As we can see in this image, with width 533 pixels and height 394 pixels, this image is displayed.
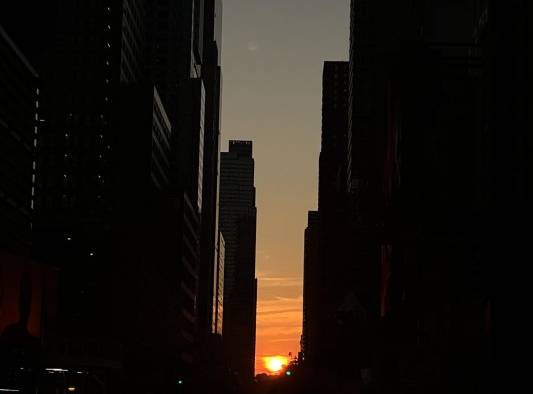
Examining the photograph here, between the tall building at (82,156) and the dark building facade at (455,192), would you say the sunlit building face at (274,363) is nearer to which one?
the dark building facade at (455,192)

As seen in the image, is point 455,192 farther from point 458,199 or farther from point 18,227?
point 18,227

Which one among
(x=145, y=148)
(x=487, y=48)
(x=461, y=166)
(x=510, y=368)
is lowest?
(x=510, y=368)

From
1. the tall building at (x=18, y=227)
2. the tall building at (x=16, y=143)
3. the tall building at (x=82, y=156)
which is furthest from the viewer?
the tall building at (x=82, y=156)

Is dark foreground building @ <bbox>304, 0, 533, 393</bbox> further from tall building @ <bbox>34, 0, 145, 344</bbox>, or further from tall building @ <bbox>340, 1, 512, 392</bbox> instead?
Answer: tall building @ <bbox>34, 0, 145, 344</bbox>

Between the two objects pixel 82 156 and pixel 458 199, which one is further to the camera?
pixel 82 156

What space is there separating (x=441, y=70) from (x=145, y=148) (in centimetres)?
12725

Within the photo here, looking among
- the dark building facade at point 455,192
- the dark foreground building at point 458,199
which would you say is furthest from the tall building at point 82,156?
the dark building facade at point 455,192

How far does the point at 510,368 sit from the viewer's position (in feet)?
113

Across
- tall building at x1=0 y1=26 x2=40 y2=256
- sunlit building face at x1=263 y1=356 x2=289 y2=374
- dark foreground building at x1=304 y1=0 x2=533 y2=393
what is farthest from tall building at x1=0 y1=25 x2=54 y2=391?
sunlit building face at x1=263 y1=356 x2=289 y2=374

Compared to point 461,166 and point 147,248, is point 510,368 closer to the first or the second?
point 461,166

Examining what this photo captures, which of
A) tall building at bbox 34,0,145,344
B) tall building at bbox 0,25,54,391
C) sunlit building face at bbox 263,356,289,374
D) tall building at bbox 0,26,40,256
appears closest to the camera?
sunlit building face at bbox 263,356,289,374

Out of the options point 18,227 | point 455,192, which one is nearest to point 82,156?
point 18,227

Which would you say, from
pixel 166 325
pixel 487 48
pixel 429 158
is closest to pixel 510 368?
pixel 487 48

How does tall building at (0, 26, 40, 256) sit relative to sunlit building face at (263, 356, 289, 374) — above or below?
above
